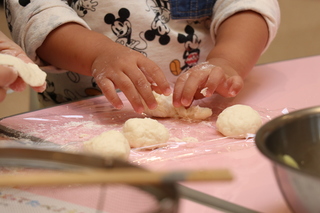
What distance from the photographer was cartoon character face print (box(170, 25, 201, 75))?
1.02m

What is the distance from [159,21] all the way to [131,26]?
0.07 metres

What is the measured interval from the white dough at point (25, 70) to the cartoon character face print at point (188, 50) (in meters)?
0.46

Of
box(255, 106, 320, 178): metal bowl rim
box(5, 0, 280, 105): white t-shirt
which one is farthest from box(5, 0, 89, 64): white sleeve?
box(255, 106, 320, 178): metal bowl rim

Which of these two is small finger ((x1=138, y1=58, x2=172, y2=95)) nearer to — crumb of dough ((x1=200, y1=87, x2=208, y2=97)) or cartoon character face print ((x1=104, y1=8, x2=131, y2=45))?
crumb of dough ((x1=200, y1=87, x2=208, y2=97))

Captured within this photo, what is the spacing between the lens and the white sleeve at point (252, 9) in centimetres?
89

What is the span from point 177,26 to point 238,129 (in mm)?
467

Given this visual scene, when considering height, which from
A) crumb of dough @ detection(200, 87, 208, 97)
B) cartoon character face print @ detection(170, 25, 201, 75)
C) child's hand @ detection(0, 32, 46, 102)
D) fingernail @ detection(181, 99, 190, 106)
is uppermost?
child's hand @ detection(0, 32, 46, 102)

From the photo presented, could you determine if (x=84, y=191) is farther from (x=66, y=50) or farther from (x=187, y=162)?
(x=66, y=50)

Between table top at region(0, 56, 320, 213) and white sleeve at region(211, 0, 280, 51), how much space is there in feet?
0.35

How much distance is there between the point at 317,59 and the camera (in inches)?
37.8

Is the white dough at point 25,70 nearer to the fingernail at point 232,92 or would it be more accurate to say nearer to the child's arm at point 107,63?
the child's arm at point 107,63

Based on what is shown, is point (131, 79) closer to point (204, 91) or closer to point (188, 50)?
point (204, 91)

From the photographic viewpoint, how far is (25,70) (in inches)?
23.7

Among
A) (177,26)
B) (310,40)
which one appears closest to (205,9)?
(177,26)
